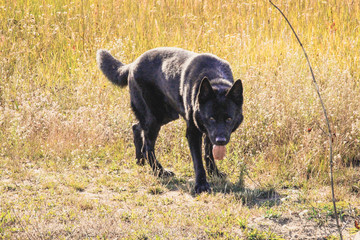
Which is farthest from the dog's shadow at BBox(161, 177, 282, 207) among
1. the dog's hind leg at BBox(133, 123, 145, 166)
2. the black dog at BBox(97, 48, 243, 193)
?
the dog's hind leg at BBox(133, 123, 145, 166)

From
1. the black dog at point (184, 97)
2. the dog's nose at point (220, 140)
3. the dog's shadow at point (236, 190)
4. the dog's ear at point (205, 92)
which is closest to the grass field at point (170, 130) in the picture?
the dog's shadow at point (236, 190)

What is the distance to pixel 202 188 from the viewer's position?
4625 millimetres

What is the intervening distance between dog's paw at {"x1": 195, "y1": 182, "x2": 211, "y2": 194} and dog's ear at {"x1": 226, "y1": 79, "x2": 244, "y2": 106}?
2.97ft

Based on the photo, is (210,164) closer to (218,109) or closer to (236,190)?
(236,190)

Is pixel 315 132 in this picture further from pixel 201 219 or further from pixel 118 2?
pixel 118 2

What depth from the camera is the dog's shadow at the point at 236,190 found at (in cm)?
436

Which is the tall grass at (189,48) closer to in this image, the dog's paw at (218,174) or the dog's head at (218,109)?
the dog's paw at (218,174)

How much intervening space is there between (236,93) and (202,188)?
104 centimetres

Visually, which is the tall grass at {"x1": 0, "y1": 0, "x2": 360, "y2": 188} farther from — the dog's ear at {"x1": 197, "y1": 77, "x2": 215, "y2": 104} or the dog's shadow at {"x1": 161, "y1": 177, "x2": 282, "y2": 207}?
the dog's ear at {"x1": 197, "y1": 77, "x2": 215, "y2": 104}

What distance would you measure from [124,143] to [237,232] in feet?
9.01

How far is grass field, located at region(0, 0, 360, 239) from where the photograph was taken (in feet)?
12.6

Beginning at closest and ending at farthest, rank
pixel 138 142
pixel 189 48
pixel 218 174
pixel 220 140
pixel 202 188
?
pixel 220 140 → pixel 202 188 → pixel 218 174 → pixel 138 142 → pixel 189 48

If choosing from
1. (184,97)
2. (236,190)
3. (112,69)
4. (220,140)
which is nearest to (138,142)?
(112,69)

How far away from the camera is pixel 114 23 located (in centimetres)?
830
